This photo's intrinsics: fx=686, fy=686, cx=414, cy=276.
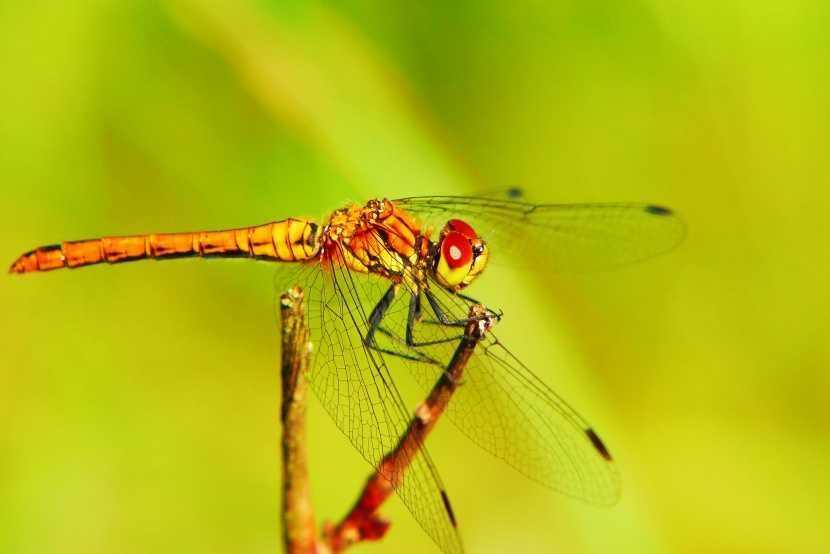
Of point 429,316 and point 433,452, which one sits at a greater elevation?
point 429,316

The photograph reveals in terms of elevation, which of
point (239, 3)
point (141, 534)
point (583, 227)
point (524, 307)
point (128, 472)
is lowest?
point (141, 534)

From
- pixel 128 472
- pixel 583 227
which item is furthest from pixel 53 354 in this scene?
pixel 583 227

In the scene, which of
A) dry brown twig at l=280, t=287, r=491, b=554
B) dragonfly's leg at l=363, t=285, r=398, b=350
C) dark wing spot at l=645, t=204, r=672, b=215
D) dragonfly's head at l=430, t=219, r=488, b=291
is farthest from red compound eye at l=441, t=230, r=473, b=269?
dark wing spot at l=645, t=204, r=672, b=215

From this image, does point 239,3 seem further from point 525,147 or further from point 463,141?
point 525,147

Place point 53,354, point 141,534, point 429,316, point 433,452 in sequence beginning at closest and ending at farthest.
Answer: point 429,316 < point 141,534 < point 53,354 < point 433,452

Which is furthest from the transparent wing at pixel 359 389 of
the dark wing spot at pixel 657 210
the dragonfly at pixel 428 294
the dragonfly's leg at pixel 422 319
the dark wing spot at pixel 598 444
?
the dark wing spot at pixel 657 210

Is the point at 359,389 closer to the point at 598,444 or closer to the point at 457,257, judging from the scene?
the point at 457,257

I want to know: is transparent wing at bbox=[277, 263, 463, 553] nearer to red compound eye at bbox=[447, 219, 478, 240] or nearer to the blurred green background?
red compound eye at bbox=[447, 219, 478, 240]
